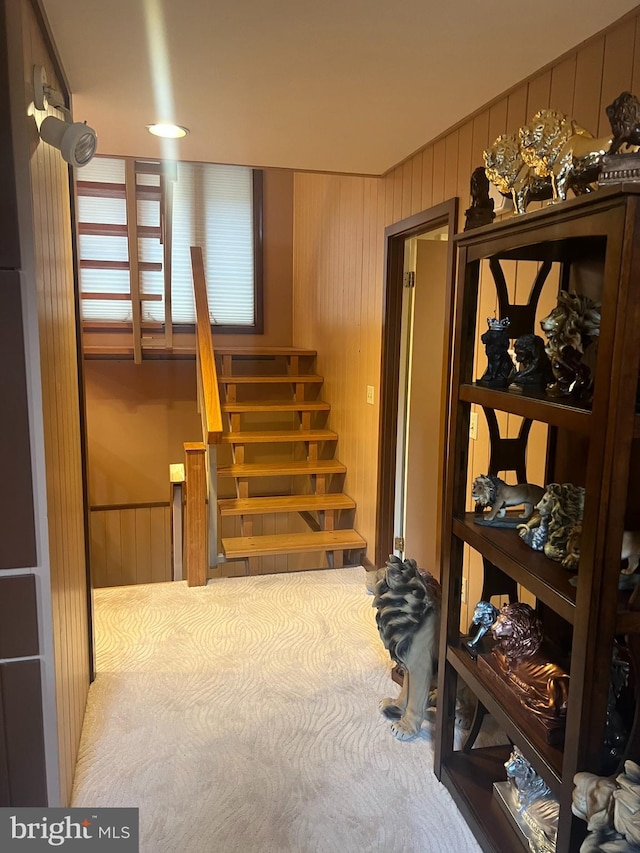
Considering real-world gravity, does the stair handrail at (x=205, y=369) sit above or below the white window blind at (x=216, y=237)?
below

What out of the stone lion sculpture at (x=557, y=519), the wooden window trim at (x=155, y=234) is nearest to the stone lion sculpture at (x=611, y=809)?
the stone lion sculpture at (x=557, y=519)

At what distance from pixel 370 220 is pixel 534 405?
7.81 feet

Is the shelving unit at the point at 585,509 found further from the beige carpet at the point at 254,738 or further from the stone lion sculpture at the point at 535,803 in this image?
the beige carpet at the point at 254,738

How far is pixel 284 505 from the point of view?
364cm

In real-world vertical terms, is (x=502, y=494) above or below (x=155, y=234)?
below

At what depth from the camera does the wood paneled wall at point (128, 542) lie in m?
5.00

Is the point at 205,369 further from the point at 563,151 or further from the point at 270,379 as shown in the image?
the point at 563,151

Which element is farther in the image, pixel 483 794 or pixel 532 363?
pixel 483 794

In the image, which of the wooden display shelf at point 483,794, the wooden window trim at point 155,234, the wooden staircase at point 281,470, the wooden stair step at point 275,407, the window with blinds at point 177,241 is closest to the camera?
the wooden display shelf at point 483,794

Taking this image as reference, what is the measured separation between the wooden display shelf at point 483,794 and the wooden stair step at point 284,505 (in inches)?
76.0

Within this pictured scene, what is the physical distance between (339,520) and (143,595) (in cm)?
135

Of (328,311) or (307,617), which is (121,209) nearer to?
(328,311)

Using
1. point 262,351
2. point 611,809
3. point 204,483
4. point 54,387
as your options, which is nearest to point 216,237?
point 262,351

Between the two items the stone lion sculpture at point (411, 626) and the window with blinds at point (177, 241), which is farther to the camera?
Result: the window with blinds at point (177, 241)
